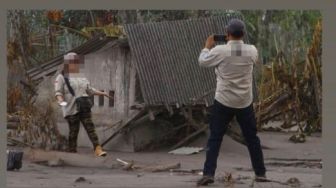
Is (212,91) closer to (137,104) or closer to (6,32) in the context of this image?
(137,104)

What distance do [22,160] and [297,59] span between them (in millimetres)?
2606

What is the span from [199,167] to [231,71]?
0.90 meters

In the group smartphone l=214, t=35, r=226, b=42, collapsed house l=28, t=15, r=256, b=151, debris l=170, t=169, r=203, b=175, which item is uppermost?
smartphone l=214, t=35, r=226, b=42

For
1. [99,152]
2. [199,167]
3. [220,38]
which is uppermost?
[220,38]

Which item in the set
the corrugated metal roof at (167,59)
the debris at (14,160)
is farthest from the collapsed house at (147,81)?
the debris at (14,160)

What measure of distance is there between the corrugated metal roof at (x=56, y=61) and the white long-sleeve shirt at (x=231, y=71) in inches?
39.4

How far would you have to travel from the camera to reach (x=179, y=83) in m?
9.45

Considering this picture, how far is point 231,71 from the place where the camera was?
8992mm

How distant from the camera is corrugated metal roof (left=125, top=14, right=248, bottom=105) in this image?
9375 mm

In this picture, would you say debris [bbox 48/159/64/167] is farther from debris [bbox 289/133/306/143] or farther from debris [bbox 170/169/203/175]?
debris [bbox 289/133/306/143]

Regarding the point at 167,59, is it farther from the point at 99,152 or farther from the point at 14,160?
the point at 14,160

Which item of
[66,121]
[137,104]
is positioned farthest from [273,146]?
[66,121]

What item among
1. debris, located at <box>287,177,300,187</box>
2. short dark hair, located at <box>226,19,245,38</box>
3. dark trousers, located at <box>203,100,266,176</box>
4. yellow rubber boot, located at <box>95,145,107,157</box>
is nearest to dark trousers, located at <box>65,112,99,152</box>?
yellow rubber boot, located at <box>95,145,107,157</box>

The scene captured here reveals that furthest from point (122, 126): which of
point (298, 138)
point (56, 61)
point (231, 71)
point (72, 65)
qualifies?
point (298, 138)
